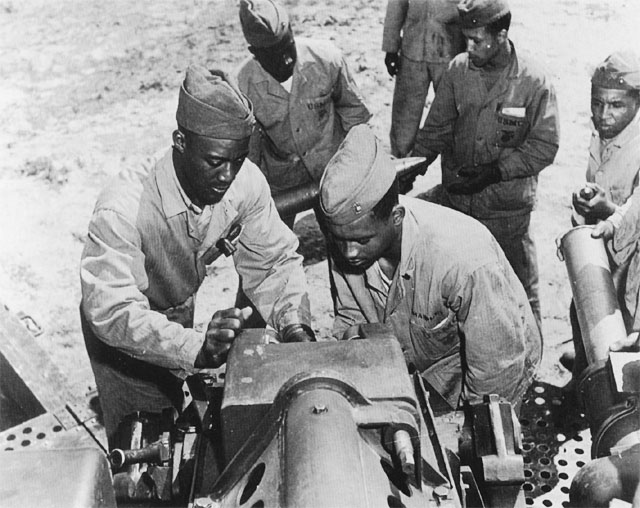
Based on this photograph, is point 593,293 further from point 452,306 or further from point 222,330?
point 222,330

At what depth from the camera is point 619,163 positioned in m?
3.87

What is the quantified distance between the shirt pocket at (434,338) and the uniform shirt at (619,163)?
1.21 m

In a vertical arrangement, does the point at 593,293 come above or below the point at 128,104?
above

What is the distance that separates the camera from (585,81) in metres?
7.83

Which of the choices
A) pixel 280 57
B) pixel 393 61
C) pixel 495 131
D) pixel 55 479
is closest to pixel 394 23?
pixel 393 61

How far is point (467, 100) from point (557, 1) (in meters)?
5.73

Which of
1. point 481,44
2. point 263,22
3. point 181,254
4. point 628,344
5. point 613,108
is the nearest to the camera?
point 628,344

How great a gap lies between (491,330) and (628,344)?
1.84 feet

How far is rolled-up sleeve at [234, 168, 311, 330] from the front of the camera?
3.50 meters

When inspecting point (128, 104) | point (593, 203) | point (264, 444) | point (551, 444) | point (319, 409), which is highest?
point (319, 409)

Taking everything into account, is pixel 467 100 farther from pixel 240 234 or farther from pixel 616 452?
pixel 616 452

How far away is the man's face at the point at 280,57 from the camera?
4742 millimetres

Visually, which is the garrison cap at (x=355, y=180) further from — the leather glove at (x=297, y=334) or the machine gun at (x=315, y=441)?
the machine gun at (x=315, y=441)

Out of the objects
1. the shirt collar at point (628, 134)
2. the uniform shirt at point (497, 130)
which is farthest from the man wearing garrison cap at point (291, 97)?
the shirt collar at point (628, 134)
